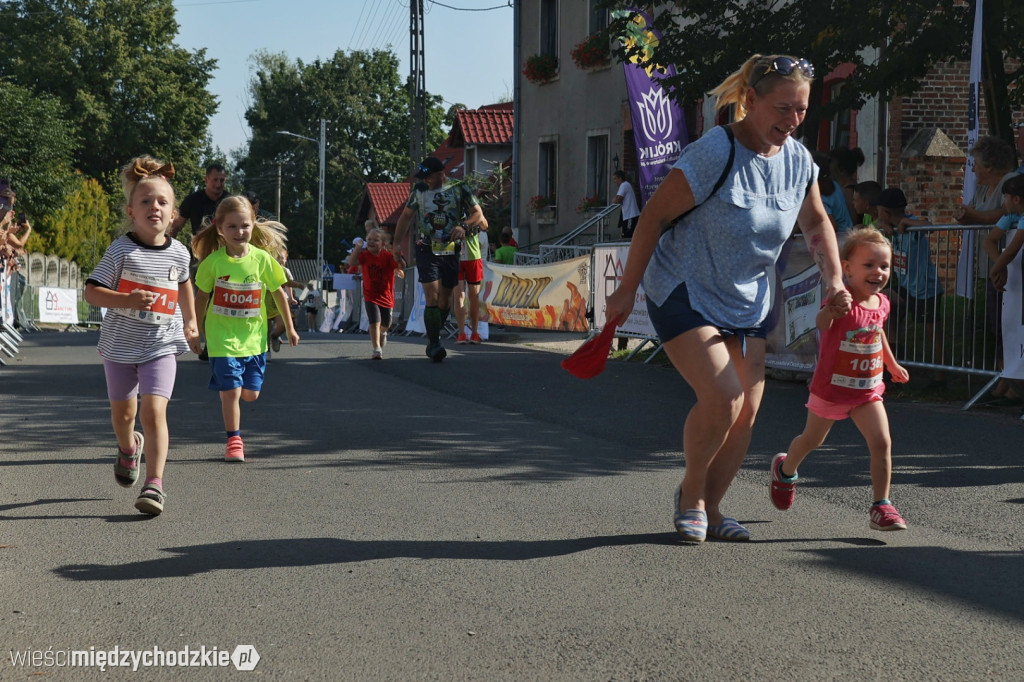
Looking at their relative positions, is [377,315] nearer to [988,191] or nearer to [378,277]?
[378,277]

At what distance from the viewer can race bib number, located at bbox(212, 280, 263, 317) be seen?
7.79 meters

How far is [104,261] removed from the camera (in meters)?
6.20

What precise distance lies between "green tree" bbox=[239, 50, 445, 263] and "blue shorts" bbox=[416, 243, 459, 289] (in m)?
73.2

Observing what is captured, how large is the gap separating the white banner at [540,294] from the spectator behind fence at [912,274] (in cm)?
708

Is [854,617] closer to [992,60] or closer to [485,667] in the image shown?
[485,667]

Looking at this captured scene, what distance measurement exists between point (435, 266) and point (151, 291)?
784 centimetres

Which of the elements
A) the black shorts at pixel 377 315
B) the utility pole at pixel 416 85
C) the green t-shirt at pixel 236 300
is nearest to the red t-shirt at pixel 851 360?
the green t-shirt at pixel 236 300

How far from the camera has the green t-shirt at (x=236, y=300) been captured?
7758 mm

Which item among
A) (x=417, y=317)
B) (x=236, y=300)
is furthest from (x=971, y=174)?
(x=417, y=317)

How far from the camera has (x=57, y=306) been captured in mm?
34438

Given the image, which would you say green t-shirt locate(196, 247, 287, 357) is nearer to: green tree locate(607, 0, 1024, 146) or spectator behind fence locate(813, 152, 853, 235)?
spectator behind fence locate(813, 152, 853, 235)

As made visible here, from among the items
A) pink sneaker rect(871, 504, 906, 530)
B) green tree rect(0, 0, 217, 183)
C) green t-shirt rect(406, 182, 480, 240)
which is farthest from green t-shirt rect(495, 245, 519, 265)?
green tree rect(0, 0, 217, 183)

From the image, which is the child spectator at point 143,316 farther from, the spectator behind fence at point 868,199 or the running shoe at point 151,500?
the spectator behind fence at point 868,199

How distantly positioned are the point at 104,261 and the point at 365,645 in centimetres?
296
